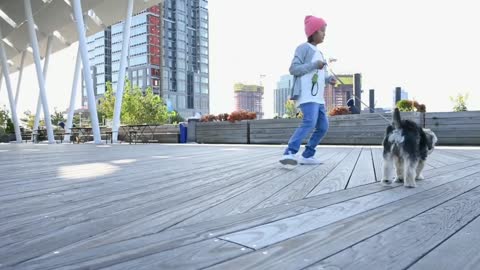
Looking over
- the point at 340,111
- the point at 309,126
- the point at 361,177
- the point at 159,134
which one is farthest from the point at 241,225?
the point at 159,134

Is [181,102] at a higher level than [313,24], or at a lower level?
higher

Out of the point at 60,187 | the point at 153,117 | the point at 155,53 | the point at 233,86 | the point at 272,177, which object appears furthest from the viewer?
the point at 155,53

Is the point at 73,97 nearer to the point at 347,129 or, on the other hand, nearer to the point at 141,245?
the point at 347,129

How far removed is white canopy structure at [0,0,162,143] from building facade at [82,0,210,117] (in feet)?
192

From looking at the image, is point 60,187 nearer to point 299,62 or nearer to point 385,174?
point 385,174

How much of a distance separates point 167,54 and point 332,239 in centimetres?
9119

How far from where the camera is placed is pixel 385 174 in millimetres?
2768

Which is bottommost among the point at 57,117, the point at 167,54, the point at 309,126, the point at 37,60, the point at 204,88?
the point at 309,126

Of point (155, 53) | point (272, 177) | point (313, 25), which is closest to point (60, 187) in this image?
point (272, 177)

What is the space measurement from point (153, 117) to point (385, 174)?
34.4 meters

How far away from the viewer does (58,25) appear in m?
21.6

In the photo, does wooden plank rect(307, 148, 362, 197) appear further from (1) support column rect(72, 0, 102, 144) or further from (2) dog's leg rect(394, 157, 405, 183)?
(1) support column rect(72, 0, 102, 144)

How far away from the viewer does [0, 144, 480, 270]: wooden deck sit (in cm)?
118

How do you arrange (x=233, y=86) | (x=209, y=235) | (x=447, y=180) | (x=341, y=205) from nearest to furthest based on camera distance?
(x=209, y=235) → (x=341, y=205) → (x=447, y=180) → (x=233, y=86)
